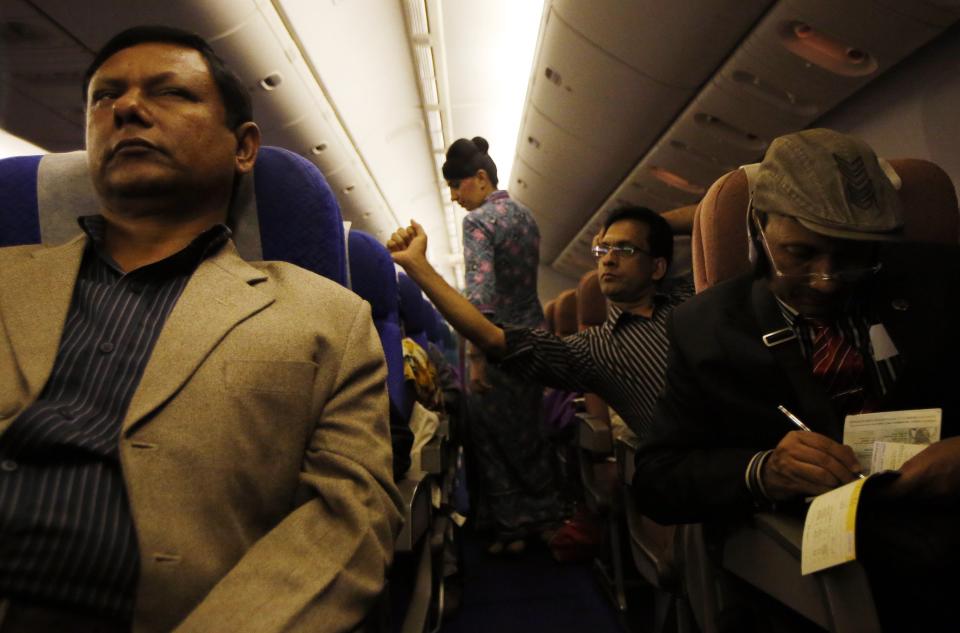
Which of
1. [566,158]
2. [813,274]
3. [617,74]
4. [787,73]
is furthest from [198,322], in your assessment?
[566,158]

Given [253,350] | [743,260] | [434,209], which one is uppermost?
[434,209]

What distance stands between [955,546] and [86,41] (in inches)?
166

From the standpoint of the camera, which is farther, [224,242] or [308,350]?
[224,242]

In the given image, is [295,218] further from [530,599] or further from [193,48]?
[530,599]

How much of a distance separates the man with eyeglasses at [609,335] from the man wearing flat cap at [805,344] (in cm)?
75

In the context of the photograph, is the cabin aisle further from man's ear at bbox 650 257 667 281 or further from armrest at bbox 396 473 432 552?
man's ear at bbox 650 257 667 281

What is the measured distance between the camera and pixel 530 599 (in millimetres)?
2844

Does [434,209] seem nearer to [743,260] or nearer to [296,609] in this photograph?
[743,260]

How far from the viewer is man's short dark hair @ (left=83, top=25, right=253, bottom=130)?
1.39 meters

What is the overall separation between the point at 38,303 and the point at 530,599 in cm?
241

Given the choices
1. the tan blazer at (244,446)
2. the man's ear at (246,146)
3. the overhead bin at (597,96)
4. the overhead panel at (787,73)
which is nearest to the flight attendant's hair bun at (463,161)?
the overhead bin at (597,96)

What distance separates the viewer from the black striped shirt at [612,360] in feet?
7.21

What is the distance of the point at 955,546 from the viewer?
1058mm

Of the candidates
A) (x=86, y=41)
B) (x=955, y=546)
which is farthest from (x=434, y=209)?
(x=955, y=546)
